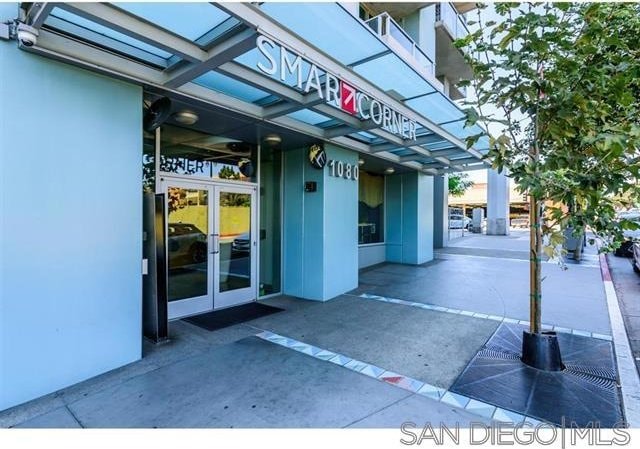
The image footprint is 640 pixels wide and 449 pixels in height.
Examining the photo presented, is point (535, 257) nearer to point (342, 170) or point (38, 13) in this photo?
point (342, 170)

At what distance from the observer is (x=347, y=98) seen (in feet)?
12.7

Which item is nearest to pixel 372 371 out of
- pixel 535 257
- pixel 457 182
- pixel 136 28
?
pixel 535 257

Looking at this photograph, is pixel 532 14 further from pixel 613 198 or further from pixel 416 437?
pixel 416 437

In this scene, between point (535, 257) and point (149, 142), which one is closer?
point (535, 257)

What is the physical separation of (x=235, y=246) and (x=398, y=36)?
19.5 feet

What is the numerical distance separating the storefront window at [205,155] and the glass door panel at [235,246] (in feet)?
0.99

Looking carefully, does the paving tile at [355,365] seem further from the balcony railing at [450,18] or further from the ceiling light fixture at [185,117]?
the balcony railing at [450,18]

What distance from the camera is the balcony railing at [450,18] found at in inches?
431

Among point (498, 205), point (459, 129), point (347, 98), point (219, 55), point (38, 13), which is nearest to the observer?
point (38, 13)

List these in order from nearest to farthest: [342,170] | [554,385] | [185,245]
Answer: [554,385] < [185,245] < [342,170]

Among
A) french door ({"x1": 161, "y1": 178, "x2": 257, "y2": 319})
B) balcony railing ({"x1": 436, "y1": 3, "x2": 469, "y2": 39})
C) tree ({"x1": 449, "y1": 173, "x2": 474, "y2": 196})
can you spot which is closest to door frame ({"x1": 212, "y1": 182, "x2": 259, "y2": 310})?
french door ({"x1": 161, "y1": 178, "x2": 257, "y2": 319})

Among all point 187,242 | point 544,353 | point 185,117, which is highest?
point 185,117

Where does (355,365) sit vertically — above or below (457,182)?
below

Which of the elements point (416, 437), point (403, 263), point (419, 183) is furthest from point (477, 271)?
point (416, 437)
